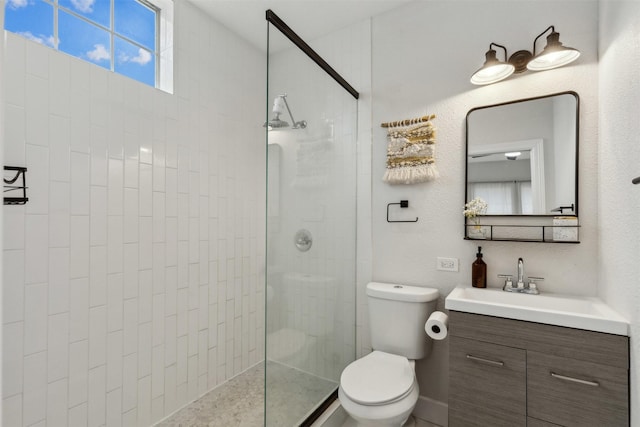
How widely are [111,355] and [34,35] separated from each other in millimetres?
1728

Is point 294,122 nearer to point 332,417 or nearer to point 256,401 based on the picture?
point 332,417

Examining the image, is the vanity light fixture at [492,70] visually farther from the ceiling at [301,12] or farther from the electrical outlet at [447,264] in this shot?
the electrical outlet at [447,264]

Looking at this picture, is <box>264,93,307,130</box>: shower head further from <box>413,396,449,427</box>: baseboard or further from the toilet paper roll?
<box>413,396,449,427</box>: baseboard

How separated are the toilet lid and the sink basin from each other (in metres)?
0.46

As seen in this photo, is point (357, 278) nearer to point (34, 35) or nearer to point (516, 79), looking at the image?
point (516, 79)

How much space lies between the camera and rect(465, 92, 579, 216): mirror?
1.79 m

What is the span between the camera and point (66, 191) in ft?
5.55

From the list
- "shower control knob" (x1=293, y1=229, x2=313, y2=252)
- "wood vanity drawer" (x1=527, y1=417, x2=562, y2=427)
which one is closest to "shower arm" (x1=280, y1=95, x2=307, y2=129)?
"shower control knob" (x1=293, y1=229, x2=313, y2=252)

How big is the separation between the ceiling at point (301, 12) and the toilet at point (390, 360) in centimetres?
193

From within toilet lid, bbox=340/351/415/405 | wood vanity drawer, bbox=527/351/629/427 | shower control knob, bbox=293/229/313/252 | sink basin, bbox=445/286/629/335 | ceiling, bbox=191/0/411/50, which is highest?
ceiling, bbox=191/0/411/50

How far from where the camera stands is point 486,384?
160 centimetres

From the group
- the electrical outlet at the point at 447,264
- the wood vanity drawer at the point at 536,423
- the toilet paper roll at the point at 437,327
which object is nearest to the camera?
the wood vanity drawer at the point at 536,423

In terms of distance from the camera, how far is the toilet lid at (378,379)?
1605 millimetres

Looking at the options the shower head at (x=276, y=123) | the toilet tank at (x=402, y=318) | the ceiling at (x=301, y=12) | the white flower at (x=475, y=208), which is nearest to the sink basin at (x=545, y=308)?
the toilet tank at (x=402, y=318)
